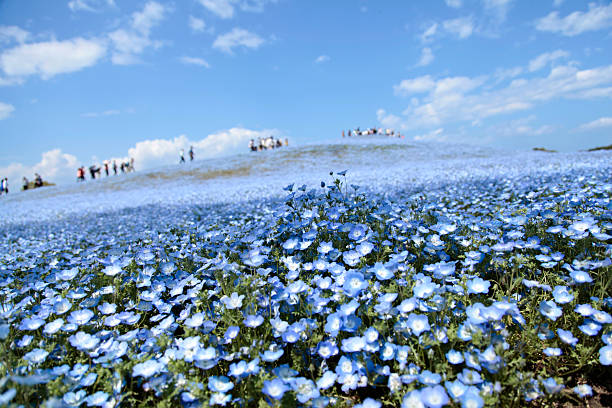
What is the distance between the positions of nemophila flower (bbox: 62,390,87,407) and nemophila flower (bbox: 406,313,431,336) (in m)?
1.64

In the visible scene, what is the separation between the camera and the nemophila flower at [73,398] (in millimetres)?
1560

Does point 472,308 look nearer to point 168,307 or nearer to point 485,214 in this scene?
point 168,307

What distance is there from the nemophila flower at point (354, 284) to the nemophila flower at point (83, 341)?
1.44m

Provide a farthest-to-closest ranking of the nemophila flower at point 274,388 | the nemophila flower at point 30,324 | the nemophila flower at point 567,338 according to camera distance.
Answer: the nemophila flower at point 30,324
the nemophila flower at point 567,338
the nemophila flower at point 274,388

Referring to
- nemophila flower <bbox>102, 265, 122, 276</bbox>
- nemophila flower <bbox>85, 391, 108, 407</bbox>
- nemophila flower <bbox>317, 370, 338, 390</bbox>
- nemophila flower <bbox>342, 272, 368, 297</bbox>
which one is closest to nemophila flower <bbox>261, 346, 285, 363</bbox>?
nemophila flower <bbox>317, 370, 338, 390</bbox>

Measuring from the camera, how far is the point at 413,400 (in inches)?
59.2

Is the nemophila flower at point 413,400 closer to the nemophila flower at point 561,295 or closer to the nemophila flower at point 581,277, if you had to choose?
the nemophila flower at point 561,295

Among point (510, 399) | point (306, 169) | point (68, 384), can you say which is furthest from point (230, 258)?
point (306, 169)

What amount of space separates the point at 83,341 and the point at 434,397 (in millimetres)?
1878

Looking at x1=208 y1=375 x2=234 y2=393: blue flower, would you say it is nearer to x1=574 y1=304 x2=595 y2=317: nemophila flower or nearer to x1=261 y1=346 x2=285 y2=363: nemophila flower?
x1=261 y1=346 x2=285 y2=363: nemophila flower

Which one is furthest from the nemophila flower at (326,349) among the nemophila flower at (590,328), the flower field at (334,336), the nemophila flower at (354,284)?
the nemophila flower at (590,328)

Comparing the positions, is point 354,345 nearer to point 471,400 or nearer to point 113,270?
point 471,400

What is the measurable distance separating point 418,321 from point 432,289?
24 cm

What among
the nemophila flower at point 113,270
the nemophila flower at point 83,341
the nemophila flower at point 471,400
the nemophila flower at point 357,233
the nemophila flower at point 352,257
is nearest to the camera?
the nemophila flower at point 471,400
